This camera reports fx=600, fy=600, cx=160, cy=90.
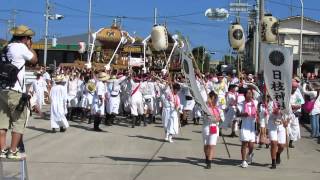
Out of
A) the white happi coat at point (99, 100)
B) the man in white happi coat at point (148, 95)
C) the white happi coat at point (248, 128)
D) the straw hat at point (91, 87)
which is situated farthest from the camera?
the man in white happi coat at point (148, 95)

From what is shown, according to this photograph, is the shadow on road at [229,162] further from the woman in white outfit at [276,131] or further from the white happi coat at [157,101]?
the white happi coat at [157,101]

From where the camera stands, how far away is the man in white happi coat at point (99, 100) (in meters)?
18.6

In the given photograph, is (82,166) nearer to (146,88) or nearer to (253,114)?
(253,114)

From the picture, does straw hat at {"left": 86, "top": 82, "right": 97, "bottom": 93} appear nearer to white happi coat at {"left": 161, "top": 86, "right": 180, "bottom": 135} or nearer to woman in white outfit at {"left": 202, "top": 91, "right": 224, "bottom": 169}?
white happi coat at {"left": 161, "top": 86, "right": 180, "bottom": 135}

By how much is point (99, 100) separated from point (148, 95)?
95.0 inches

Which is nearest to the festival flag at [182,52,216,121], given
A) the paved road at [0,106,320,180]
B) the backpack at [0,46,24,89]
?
the paved road at [0,106,320,180]

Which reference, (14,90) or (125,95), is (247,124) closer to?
(14,90)

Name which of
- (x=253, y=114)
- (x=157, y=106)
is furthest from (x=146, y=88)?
(x=253, y=114)

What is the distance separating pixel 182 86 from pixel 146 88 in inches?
51.2

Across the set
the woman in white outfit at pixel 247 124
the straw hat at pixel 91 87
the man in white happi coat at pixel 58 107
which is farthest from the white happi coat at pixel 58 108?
the woman in white outfit at pixel 247 124

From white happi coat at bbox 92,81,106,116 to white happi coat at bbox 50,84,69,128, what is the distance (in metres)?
1.16

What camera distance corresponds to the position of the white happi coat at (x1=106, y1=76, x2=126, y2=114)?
65.5 ft

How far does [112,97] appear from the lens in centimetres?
1995

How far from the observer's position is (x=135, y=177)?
10.4m
